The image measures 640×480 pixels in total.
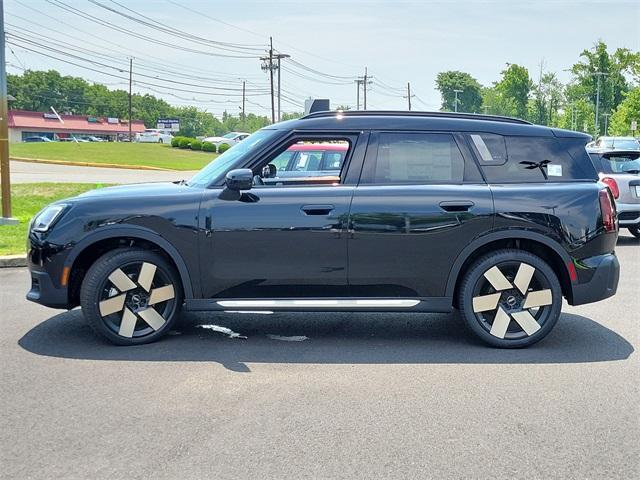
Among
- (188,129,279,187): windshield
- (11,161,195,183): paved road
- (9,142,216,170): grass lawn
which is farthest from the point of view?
(9,142,216,170): grass lawn

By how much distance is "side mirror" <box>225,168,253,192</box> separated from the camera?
18.4 feet

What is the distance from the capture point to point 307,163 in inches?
254

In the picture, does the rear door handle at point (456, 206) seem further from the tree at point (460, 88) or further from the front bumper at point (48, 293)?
the tree at point (460, 88)

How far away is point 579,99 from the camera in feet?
346

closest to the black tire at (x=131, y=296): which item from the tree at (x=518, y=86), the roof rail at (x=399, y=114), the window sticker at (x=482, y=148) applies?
the roof rail at (x=399, y=114)

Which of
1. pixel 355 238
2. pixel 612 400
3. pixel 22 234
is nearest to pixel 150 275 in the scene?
pixel 355 238

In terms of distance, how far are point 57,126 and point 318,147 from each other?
382ft

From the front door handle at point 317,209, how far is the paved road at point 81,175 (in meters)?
8.16

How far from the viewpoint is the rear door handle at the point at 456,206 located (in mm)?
5719

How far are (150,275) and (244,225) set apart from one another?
859 mm

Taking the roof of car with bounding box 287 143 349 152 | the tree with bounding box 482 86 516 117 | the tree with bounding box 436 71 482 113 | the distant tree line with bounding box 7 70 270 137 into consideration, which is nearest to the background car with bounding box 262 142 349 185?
the roof of car with bounding box 287 143 349 152

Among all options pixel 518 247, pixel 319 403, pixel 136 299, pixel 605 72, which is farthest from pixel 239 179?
pixel 605 72

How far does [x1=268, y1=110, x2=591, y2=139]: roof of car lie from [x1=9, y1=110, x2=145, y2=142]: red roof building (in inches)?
3964

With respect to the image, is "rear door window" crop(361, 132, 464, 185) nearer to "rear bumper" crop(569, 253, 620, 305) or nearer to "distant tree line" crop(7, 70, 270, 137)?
"rear bumper" crop(569, 253, 620, 305)
